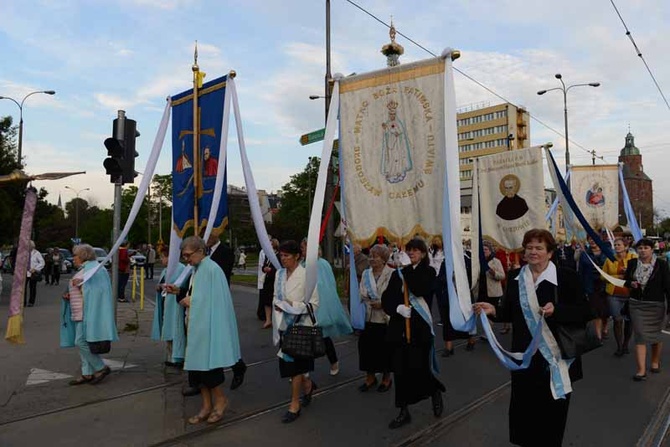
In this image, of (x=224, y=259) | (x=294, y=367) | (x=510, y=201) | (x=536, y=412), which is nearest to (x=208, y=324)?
(x=294, y=367)

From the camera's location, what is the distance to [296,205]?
5119 cm

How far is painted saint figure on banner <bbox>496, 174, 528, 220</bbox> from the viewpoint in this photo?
10.4 meters

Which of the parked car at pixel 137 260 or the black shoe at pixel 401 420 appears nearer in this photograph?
the black shoe at pixel 401 420

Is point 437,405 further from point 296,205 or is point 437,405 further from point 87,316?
point 296,205

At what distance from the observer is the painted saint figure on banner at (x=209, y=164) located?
6.73 metres

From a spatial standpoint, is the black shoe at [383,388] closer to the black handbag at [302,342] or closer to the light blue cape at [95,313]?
the black handbag at [302,342]

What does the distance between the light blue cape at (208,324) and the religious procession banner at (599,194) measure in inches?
438

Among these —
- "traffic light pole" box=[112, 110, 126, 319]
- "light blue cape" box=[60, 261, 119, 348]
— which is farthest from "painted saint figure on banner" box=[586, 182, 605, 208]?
"light blue cape" box=[60, 261, 119, 348]

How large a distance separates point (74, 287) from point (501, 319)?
4943 mm

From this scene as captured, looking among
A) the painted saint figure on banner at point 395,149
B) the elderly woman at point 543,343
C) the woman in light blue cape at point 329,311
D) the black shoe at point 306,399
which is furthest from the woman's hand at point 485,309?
the woman in light blue cape at point 329,311

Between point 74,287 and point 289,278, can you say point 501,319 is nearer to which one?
point 289,278

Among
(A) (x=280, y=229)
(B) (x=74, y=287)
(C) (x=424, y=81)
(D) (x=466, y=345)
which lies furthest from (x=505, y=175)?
(A) (x=280, y=229)

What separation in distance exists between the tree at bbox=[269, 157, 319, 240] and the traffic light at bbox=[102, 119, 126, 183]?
127 feet

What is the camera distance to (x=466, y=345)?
30.2 feet
